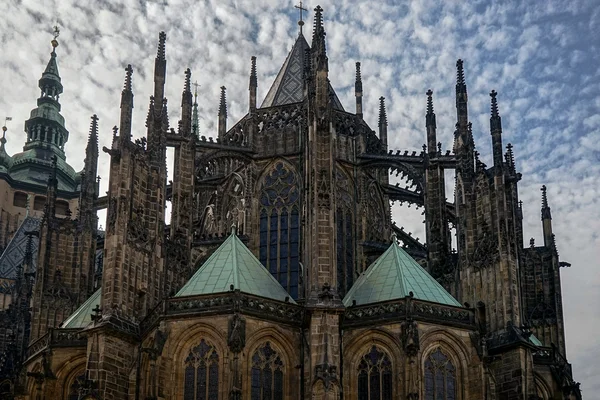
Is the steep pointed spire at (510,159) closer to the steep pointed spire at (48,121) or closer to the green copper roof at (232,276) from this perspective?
the green copper roof at (232,276)

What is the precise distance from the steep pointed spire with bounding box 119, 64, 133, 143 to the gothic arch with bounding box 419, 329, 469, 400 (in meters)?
13.8

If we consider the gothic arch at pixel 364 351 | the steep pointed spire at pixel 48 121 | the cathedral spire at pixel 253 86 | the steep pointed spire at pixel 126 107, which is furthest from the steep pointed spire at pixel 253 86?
the steep pointed spire at pixel 48 121

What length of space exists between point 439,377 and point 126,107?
628 inches

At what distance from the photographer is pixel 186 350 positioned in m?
32.1

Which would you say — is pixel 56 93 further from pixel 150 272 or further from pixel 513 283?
pixel 513 283

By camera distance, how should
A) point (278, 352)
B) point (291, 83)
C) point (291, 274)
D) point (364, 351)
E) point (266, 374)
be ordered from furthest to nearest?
point (291, 83) < point (291, 274) < point (364, 351) < point (278, 352) < point (266, 374)

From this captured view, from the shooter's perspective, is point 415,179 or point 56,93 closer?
point 415,179

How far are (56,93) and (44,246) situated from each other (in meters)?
45.1

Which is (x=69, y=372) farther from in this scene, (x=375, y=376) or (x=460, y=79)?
(x=460, y=79)

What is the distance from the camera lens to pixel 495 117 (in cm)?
3862

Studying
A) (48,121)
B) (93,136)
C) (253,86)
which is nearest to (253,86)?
(253,86)

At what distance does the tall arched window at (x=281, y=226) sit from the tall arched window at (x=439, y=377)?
8138mm

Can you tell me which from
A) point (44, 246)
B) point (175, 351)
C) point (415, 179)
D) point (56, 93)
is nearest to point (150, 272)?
point (175, 351)

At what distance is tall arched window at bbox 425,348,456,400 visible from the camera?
32.0 m
